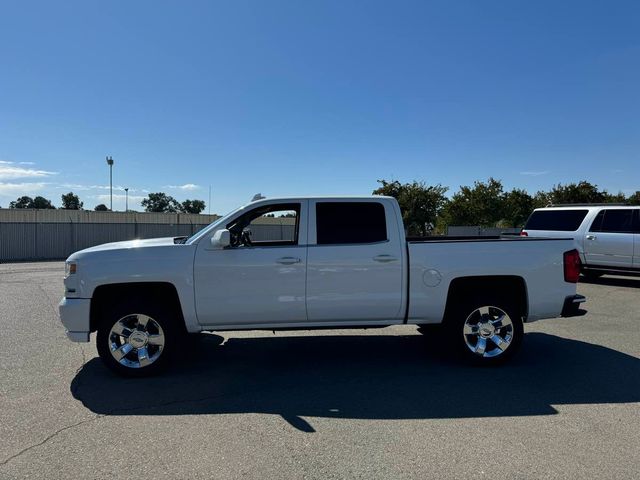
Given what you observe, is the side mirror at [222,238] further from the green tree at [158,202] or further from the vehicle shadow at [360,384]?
the green tree at [158,202]

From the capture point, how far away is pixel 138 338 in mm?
5195

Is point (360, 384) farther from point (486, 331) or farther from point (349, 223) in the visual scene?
point (349, 223)

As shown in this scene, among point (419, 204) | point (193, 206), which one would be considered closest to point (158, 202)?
point (193, 206)

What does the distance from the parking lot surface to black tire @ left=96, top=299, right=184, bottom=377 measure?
0.56 ft

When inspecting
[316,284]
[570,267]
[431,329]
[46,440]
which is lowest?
[46,440]

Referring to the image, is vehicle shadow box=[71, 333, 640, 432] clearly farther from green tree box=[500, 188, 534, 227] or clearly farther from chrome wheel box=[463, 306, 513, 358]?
green tree box=[500, 188, 534, 227]

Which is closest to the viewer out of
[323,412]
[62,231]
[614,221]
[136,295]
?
[323,412]

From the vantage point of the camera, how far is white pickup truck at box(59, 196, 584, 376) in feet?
17.0

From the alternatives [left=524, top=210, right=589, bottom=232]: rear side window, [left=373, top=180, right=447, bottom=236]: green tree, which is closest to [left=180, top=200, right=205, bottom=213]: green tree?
[left=373, top=180, right=447, bottom=236]: green tree

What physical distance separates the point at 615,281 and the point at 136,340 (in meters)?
13.6

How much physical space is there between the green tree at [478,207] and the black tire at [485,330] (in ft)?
108

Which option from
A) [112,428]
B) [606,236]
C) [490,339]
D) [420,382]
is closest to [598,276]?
[606,236]

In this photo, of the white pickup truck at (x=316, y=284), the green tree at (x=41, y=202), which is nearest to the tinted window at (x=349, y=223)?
the white pickup truck at (x=316, y=284)

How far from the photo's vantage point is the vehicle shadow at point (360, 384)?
4.37 m
